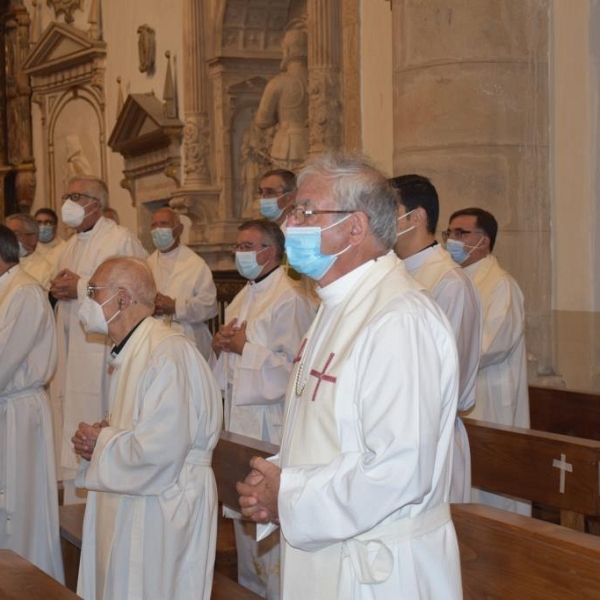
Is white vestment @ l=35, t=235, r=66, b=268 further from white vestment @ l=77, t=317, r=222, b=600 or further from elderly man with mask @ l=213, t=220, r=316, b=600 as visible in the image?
white vestment @ l=77, t=317, r=222, b=600

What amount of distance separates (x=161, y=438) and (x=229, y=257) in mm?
8834

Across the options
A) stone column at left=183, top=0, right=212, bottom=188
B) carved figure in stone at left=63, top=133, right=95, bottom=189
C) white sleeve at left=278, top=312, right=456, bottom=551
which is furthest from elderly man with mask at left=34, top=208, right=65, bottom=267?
white sleeve at left=278, top=312, right=456, bottom=551

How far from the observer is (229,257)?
516 inches

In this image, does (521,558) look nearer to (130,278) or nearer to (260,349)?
(130,278)

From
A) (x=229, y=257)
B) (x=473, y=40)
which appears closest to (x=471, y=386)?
(x=473, y=40)

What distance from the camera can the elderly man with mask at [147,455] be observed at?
171 inches

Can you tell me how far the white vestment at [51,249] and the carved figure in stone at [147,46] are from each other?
2894 mm

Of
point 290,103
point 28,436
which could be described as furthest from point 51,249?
point 28,436

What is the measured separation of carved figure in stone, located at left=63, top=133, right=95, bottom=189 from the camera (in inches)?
665

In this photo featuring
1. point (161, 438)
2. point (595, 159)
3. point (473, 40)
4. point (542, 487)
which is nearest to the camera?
point (161, 438)

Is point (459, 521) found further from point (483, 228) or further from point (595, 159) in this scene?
point (595, 159)

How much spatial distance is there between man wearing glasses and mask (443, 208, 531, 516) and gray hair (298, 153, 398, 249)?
332 centimetres

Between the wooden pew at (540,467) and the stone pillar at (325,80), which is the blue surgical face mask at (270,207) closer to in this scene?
the wooden pew at (540,467)

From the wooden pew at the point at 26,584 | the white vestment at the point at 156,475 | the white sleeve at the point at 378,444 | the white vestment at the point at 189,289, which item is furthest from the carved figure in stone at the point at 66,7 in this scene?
the white sleeve at the point at 378,444
